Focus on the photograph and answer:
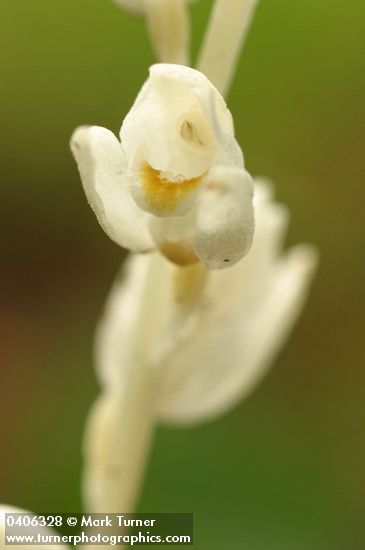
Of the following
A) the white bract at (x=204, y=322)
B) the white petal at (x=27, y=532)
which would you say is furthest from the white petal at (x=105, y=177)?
the white petal at (x=27, y=532)

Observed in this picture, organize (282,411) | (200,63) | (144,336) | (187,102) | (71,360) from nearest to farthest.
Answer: (187,102), (200,63), (144,336), (282,411), (71,360)

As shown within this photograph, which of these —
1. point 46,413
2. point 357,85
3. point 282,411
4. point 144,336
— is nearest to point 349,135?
point 357,85

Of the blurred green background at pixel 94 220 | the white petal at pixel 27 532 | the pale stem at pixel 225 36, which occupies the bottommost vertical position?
the white petal at pixel 27 532

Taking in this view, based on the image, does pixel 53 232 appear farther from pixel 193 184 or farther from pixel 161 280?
pixel 193 184

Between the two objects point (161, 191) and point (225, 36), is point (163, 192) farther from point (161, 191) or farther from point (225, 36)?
point (225, 36)

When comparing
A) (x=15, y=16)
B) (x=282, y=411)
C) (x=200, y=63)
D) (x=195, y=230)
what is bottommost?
(x=195, y=230)

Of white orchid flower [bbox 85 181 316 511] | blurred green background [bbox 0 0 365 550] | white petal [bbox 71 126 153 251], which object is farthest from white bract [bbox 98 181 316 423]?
blurred green background [bbox 0 0 365 550]

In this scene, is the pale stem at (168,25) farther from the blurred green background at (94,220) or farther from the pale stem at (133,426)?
the blurred green background at (94,220)

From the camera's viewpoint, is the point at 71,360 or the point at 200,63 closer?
the point at 200,63
